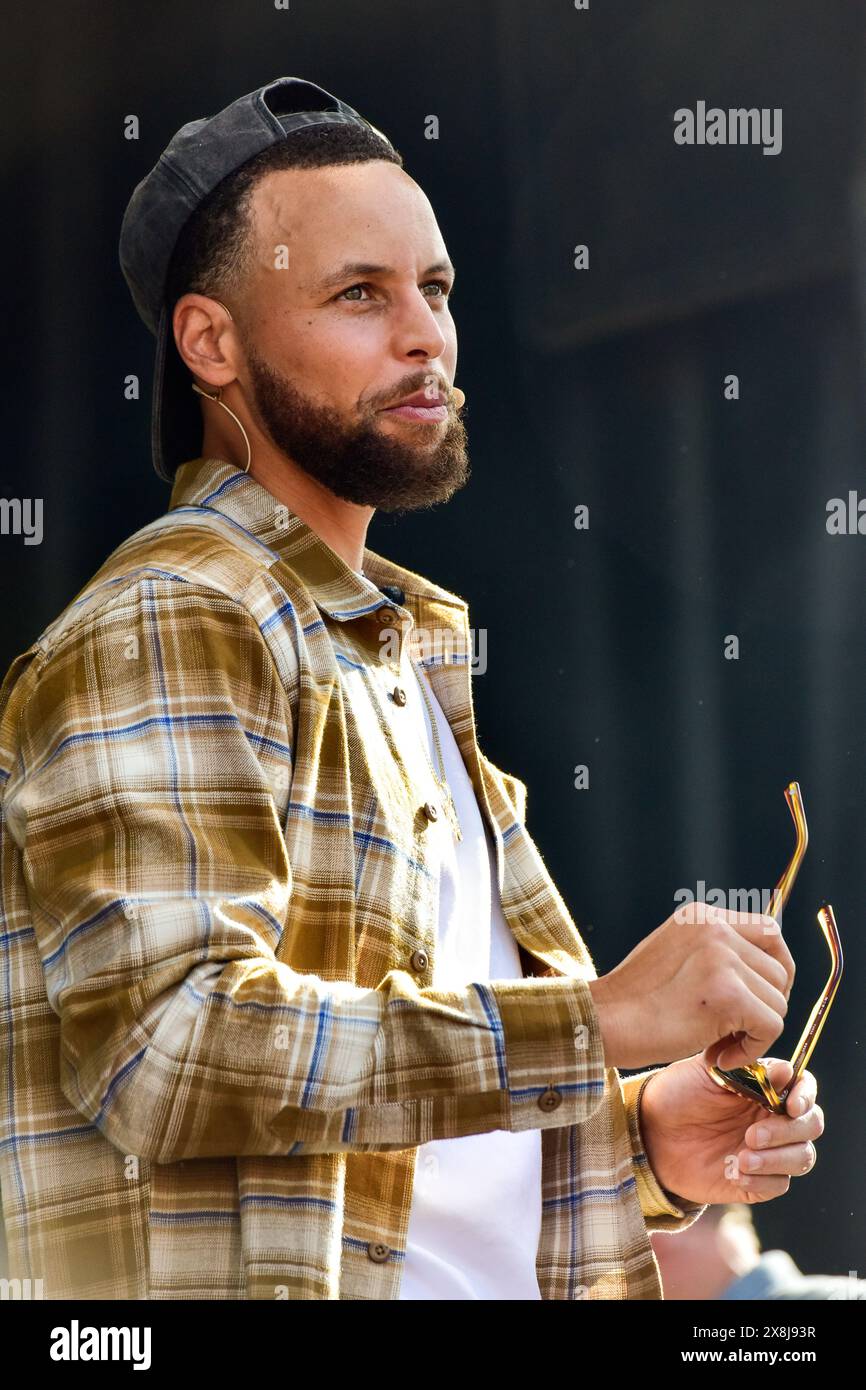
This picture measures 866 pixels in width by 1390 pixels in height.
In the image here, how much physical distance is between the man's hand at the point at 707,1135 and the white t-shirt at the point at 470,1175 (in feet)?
0.74

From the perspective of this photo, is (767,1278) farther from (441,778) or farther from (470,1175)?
(441,778)

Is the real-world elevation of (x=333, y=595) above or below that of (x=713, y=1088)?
above

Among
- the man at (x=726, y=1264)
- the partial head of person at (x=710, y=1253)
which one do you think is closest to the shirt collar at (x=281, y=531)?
the man at (x=726, y=1264)

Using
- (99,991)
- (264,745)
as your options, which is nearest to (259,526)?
(264,745)

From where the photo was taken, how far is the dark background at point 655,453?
7.94 feet

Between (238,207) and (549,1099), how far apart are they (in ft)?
3.39

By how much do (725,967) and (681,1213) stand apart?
0.61 metres

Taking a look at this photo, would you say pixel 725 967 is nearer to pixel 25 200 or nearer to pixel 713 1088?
pixel 713 1088

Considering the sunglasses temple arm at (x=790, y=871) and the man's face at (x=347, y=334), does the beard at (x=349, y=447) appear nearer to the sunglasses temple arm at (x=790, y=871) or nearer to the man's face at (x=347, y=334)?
the man's face at (x=347, y=334)

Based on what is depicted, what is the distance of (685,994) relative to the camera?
5.18 feet

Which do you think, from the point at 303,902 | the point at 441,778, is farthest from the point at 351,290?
the point at 303,902

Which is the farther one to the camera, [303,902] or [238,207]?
[238,207]

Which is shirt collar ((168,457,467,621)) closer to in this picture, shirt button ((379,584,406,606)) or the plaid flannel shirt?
the plaid flannel shirt

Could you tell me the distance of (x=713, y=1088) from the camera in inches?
79.1
